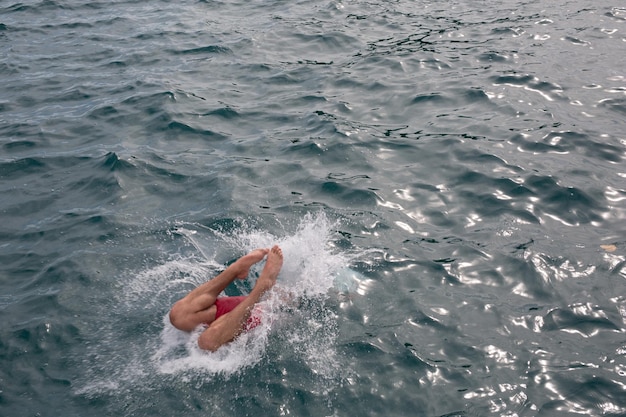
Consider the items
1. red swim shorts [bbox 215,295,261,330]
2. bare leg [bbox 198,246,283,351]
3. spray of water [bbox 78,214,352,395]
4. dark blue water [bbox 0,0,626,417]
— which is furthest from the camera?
red swim shorts [bbox 215,295,261,330]

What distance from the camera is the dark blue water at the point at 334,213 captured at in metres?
5.63

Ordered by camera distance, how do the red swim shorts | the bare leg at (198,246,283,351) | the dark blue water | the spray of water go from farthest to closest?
the red swim shorts, the bare leg at (198,246,283,351), the spray of water, the dark blue water

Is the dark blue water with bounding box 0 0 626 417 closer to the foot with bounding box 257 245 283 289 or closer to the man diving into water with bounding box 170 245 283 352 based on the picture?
the man diving into water with bounding box 170 245 283 352

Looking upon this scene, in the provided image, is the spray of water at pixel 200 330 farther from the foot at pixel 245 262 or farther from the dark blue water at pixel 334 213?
the foot at pixel 245 262

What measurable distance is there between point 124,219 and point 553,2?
1113cm

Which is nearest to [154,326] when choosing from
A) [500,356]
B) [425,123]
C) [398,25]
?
[500,356]

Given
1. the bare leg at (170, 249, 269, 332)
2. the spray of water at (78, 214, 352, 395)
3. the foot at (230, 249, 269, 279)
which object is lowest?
the spray of water at (78, 214, 352, 395)

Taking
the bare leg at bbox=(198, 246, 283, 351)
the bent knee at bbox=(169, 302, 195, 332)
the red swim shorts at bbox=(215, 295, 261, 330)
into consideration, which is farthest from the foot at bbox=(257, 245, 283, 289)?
the bent knee at bbox=(169, 302, 195, 332)

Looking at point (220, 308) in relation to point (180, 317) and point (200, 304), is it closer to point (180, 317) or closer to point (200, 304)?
point (200, 304)

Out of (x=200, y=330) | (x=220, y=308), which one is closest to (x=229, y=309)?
(x=220, y=308)

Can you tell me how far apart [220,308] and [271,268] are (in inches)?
26.0

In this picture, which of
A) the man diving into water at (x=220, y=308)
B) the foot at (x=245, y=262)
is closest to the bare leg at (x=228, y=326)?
the man diving into water at (x=220, y=308)

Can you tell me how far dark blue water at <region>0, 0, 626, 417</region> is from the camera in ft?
18.5

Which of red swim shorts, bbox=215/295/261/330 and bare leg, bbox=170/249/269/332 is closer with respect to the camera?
bare leg, bbox=170/249/269/332
